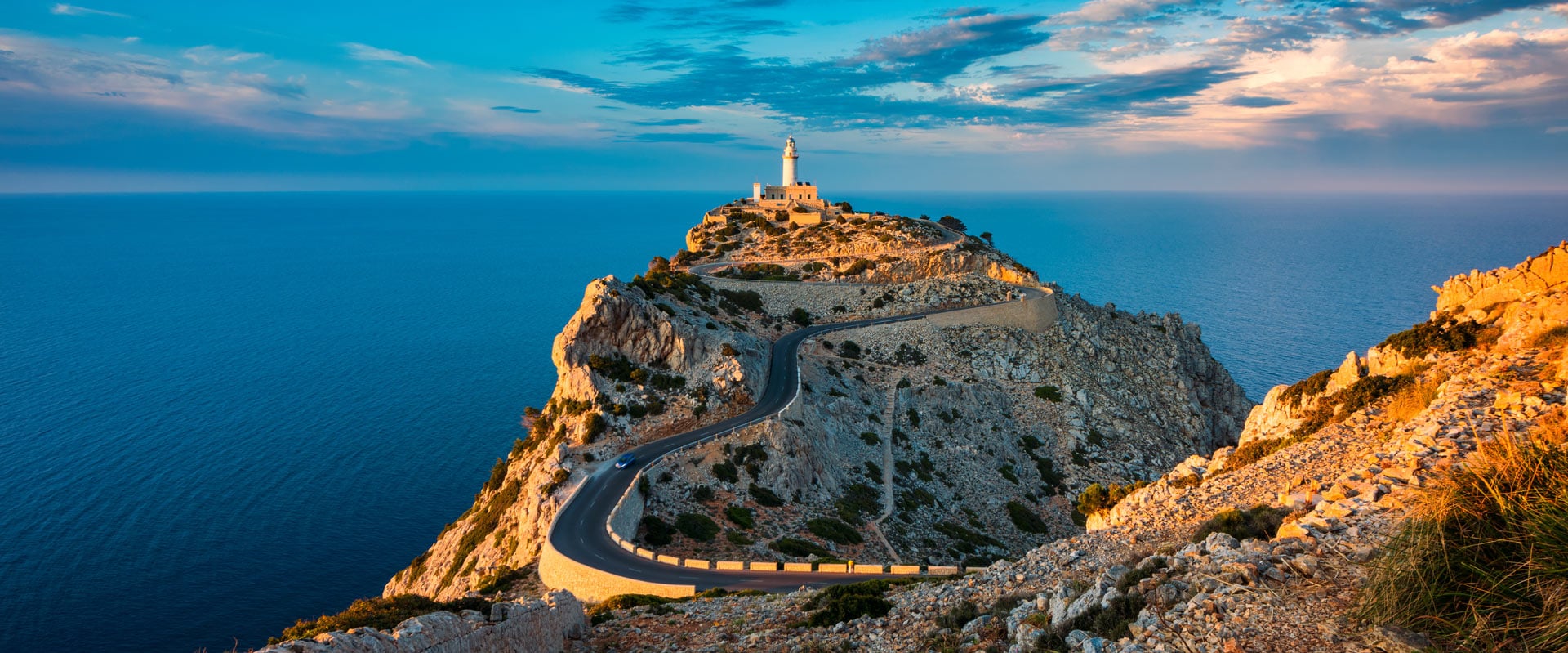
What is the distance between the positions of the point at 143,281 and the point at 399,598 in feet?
584

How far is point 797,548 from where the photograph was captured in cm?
3459

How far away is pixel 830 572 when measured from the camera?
102 feet

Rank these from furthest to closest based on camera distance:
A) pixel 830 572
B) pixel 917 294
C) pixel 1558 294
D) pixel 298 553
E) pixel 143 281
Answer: pixel 143 281 → pixel 917 294 → pixel 298 553 → pixel 830 572 → pixel 1558 294

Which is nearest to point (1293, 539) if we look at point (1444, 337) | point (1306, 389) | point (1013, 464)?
point (1444, 337)

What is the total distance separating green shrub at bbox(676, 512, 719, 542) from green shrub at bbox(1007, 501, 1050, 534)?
65.8ft

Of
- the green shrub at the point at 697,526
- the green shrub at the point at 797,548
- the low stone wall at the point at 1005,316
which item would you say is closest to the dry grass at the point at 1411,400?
the green shrub at the point at 797,548

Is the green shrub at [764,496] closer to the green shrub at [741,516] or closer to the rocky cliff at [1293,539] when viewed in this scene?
the green shrub at [741,516]

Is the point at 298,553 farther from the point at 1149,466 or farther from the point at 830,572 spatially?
the point at 1149,466

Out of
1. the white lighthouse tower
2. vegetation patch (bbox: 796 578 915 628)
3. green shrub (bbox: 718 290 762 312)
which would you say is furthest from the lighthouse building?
vegetation patch (bbox: 796 578 915 628)

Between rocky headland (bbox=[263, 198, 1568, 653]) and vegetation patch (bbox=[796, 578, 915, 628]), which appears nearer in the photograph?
rocky headland (bbox=[263, 198, 1568, 653])

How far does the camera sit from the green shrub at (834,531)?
3725cm

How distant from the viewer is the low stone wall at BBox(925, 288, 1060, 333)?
64.6 m

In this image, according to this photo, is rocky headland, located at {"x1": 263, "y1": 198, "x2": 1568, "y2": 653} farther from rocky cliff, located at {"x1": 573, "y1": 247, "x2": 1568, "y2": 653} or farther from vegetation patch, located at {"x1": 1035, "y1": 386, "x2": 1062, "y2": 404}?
vegetation patch, located at {"x1": 1035, "y1": 386, "x2": 1062, "y2": 404}

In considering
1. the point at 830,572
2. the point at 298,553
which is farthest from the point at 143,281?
the point at 830,572
